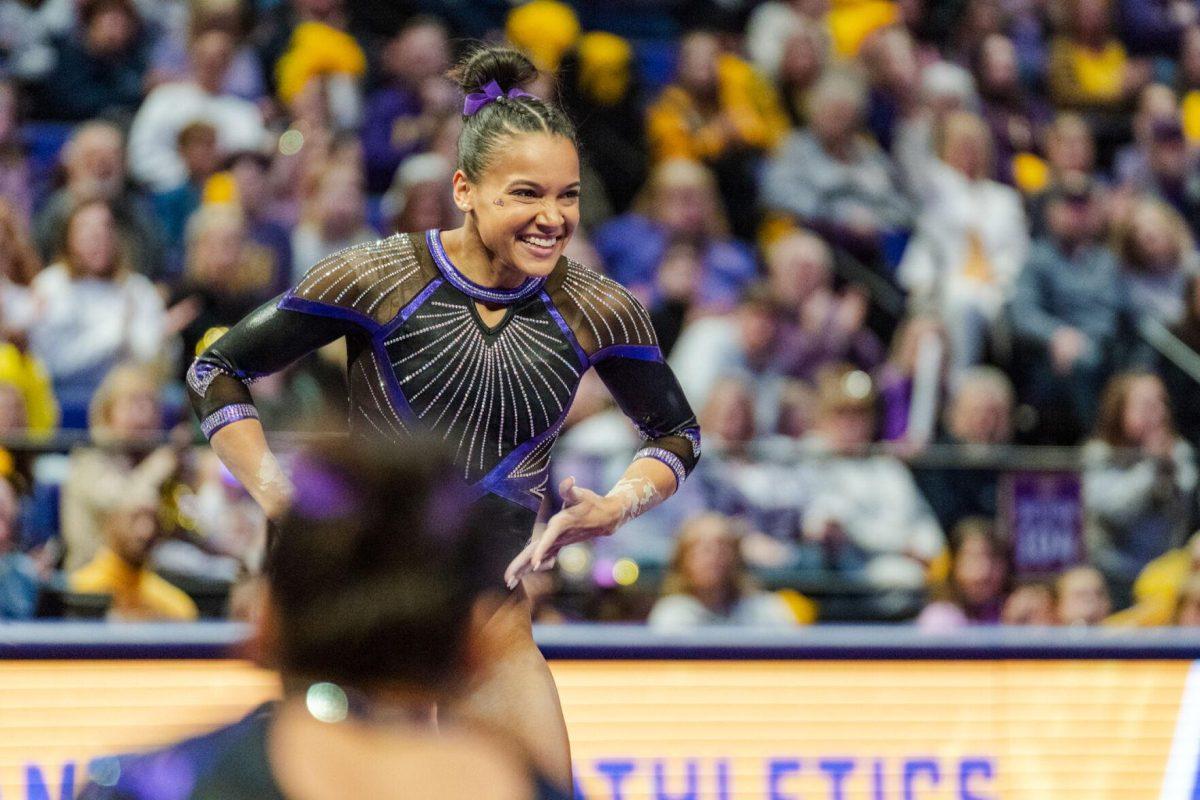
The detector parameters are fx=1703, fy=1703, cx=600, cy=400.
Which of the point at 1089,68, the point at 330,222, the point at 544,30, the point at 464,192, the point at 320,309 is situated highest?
the point at 464,192

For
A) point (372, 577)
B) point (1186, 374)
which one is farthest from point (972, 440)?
point (372, 577)

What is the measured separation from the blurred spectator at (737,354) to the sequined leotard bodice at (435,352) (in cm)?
383

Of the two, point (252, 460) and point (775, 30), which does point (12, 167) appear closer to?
point (775, 30)

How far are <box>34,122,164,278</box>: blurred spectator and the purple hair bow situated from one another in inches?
148

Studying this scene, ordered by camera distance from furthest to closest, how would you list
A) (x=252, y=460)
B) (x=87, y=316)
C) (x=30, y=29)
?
1. (x=30, y=29)
2. (x=87, y=316)
3. (x=252, y=460)

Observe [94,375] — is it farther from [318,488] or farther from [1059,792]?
[318,488]

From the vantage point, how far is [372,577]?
5.80 feet

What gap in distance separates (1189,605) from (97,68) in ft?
18.4

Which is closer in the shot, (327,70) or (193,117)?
(193,117)

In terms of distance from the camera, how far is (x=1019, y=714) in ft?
16.2

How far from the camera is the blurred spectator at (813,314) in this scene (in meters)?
7.77

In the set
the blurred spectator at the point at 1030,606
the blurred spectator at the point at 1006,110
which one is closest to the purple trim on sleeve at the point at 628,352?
the blurred spectator at the point at 1030,606

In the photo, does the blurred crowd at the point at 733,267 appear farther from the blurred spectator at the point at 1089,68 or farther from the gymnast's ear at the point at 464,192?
the gymnast's ear at the point at 464,192

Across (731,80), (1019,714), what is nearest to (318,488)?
(1019,714)
